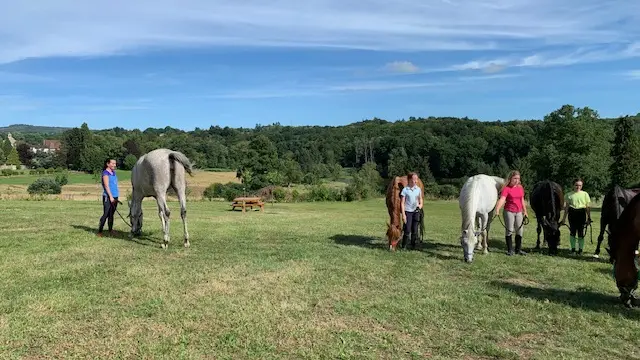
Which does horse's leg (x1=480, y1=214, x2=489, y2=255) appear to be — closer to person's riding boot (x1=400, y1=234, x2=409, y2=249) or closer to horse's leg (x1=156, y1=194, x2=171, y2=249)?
person's riding boot (x1=400, y1=234, x2=409, y2=249)

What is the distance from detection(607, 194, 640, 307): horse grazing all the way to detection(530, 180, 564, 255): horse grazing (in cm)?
503

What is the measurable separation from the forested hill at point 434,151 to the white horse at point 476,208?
1227 inches

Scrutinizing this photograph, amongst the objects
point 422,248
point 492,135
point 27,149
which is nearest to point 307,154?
point 492,135

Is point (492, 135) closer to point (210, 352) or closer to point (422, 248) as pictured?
point (422, 248)

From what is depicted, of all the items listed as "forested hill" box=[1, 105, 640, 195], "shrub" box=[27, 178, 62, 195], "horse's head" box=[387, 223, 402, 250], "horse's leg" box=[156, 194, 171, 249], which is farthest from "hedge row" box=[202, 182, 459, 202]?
"horse's head" box=[387, 223, 402, 250]

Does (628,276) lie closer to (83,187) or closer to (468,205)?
(468,205)

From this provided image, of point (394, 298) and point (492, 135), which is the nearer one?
point (394, 298)

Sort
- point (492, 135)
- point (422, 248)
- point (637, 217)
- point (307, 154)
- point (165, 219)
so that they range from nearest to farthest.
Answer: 1. point (637, 217)
2. point (165, 219)
3. point (422, 248)
4. point (492, 135)
5. point (307, 154)

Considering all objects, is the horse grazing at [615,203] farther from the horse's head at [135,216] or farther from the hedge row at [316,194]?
the hedge row at [316,194]

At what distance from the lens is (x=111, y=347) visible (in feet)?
16.0

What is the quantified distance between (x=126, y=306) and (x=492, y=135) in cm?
9715

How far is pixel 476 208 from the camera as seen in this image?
10234 mm

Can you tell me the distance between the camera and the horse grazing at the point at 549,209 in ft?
37.0

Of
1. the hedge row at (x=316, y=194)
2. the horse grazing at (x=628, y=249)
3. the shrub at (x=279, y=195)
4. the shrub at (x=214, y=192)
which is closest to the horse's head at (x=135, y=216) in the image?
the horse grazing at (x=628, y=249)
